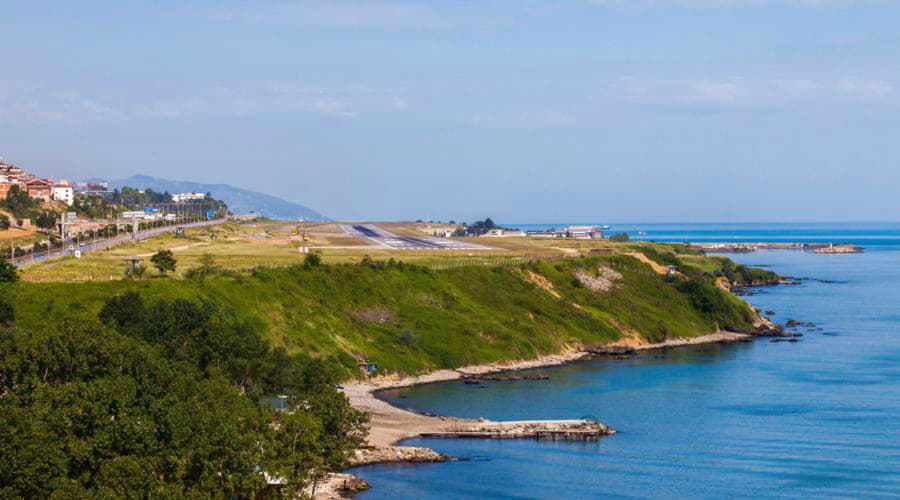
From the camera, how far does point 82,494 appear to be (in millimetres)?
34062

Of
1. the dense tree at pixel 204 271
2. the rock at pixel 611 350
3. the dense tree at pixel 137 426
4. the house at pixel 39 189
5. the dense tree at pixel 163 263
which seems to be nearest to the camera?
the dense tree at pixel 137 426

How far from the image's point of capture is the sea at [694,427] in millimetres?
49125

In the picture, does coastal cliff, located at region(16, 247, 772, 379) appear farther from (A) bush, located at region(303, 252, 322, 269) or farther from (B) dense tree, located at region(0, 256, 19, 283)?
(B) dense tree, located at region(0, 256, 19, 283)

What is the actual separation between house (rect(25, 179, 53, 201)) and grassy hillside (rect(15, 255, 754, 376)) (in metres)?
67.3

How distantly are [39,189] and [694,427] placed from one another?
111 metres

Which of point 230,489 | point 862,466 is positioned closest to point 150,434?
point 230,489

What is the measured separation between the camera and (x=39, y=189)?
14638cm

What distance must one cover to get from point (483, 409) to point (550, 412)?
3956 millimetres

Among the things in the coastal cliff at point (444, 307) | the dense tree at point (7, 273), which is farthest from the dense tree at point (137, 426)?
the dense tree at point (7, 273)

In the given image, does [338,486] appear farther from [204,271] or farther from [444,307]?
[444,307]

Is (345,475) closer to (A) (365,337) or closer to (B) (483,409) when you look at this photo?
(B) (483,409)

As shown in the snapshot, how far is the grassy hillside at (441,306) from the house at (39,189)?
67.3 metres

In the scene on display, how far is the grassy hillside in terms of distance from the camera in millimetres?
72562

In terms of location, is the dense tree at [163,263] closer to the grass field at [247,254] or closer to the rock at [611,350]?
the grass field at [247,254]
